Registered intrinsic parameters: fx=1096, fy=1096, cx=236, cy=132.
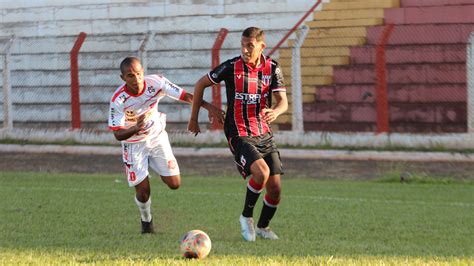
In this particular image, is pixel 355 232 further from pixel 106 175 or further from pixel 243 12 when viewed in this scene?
pixel 243 12

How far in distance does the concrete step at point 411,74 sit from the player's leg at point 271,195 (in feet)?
33.8

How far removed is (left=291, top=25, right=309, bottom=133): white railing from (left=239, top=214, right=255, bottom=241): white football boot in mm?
10232

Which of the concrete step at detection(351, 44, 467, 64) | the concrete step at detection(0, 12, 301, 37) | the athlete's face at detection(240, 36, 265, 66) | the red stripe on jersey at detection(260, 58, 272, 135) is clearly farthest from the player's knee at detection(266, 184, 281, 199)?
the concrete step at detection(0, 12, 301, 37)

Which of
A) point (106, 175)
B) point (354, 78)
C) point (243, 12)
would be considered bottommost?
point (106, 175)

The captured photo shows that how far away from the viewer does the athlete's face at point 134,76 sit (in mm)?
9898

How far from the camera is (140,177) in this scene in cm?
1032

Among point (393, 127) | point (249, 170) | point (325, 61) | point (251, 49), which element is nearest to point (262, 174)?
point (249, 170)

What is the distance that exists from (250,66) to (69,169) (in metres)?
9.40

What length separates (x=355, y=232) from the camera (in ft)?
33.4

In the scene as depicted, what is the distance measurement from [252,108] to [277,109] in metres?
0.29

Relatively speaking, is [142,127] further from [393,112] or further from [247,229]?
[393,112]

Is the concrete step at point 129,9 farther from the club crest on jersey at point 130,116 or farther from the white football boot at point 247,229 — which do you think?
the white football boot at point 247,229

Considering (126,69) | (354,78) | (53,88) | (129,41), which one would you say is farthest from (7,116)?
(126,69)

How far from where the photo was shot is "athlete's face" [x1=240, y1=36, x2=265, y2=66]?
9.69 meters
